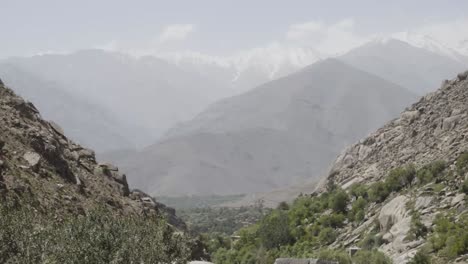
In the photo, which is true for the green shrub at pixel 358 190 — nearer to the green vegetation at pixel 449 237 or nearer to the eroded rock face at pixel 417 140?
the eroded rock face at pixel 417 140

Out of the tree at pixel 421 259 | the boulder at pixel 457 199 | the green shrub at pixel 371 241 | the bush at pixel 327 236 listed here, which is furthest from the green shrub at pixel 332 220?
the tree at pixel 421 259

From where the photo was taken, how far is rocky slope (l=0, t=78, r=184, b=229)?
121ft

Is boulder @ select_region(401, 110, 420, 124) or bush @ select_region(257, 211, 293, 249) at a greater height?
boulder @ select_region(401, 110, 420, 124)

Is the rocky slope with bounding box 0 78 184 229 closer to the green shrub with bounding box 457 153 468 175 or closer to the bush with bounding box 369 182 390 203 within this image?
the bush with bounding box 369 182 390 203

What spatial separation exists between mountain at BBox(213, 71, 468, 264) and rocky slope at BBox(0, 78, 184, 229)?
52.3ft

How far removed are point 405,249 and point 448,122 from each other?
27.8m

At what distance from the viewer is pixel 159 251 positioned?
27281mm

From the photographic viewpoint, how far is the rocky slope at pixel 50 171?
3694cm

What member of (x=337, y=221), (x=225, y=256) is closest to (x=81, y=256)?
(x=337, y=221)

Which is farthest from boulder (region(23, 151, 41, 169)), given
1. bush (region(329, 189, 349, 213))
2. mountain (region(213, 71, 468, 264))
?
bush (region(329, 189, 349, 213))

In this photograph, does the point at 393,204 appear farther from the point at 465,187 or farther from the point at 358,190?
the point at 358,190

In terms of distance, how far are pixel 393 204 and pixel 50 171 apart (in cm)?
3510

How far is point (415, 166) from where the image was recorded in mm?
69188

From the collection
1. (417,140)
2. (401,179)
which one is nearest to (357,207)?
(401,179)
